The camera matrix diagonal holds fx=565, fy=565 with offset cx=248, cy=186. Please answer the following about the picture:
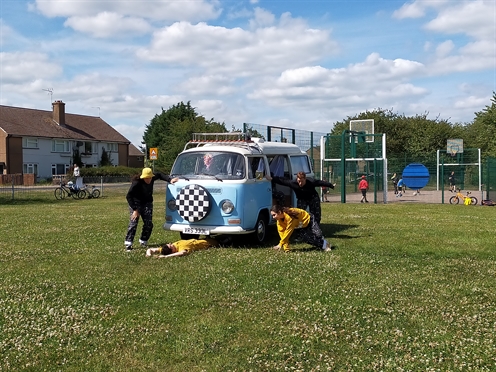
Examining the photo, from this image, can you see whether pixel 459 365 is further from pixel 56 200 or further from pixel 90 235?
pixel 56 200

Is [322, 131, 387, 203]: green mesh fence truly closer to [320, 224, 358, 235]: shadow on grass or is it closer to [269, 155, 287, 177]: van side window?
[320, 224, 358, 235]: shadow on grass

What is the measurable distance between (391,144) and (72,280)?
59340 millimetres

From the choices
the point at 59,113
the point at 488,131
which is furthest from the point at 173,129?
the point at 488,131

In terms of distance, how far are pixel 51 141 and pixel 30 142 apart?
3105 millimetres

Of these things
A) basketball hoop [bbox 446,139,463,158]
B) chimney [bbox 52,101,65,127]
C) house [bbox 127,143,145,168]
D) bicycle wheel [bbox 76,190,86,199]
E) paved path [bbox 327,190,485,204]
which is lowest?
paved path [bbox 327,190,485,204]

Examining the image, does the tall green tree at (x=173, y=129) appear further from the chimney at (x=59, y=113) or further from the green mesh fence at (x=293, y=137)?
the green mesh fence at (x=293, y=137)

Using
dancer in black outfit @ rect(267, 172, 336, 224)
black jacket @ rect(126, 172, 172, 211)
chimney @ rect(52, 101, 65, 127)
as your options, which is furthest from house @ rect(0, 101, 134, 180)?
dancer in black outfit @ rect(267, 172, 336, 224)

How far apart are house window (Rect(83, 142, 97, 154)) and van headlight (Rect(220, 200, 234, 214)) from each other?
65.1m

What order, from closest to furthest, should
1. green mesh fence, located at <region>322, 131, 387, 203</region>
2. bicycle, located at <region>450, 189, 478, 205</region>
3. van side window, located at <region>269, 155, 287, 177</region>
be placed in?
van side window, located at <region>269, 155, 287, 177</region>
bicycle, located at <region>450, 189, 478, 205</region>
green mesh fence, located at <region>322, 131, 387, 203</region>

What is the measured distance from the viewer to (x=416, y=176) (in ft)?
120

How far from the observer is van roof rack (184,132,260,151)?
44.6ft

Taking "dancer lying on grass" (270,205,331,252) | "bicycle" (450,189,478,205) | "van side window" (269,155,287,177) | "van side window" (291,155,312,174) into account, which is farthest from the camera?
Answer: "bicycle" (450,189,478,205)

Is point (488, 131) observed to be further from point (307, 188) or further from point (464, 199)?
point (307, 188)

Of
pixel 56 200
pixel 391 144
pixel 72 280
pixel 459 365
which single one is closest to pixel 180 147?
pixel 391 144
